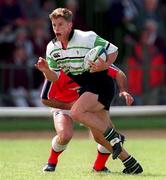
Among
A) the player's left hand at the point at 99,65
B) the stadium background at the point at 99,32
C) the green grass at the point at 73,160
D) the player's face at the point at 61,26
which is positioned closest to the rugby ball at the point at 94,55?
the player's left hand at the point at 99,65

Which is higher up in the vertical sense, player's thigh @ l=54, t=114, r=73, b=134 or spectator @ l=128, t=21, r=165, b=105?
player's thigh @ l=54, t=114, r=73, b=134

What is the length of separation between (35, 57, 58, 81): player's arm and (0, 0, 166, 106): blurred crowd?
8190 mm

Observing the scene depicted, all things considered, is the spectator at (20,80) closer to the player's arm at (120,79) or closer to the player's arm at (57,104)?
the player's arm at (57,104)

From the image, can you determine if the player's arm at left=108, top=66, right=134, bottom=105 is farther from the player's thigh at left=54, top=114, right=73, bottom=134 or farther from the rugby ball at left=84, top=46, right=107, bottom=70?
the player's thigh at left=54, top=114, right=73, bottom=134

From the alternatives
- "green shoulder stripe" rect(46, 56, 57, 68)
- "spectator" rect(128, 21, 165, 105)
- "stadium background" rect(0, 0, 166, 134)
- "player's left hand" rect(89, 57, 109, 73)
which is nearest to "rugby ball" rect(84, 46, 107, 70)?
"player's left hand" rect(89, 57, 109, 73)

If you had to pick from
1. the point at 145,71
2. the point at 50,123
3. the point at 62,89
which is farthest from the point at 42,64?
the point at 145,71

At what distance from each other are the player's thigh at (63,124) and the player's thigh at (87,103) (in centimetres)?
48

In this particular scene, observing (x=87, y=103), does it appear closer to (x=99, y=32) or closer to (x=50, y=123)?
(x=50, y=123)

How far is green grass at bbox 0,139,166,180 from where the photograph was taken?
9.83 meters

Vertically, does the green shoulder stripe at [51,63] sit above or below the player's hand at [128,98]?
above

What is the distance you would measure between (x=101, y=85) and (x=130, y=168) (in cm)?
102

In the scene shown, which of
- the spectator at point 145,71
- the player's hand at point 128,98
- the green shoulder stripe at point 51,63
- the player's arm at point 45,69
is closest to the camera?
the player's hand at point 128,98

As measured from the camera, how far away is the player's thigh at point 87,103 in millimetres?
9836

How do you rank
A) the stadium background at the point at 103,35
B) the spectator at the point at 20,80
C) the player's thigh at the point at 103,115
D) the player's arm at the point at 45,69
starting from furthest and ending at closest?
the spectator at the point at 20,80, the stadium background at the point at 103,35, the player's thigh at the point at 103,115, the player's arm at the point at 45,69
